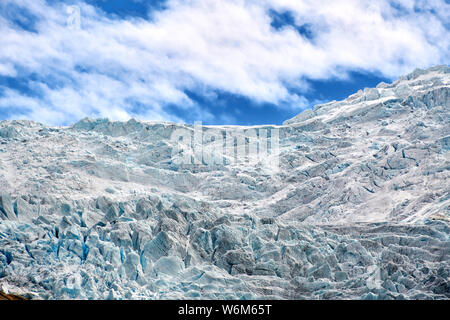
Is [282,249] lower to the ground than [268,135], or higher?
lower

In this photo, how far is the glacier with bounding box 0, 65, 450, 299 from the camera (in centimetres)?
2131

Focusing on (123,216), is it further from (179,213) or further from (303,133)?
(303,133)

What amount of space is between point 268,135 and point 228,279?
82.2ft

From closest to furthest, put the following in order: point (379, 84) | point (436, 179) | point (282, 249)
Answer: point (282, 249), point (436, 179), point (379, 84)

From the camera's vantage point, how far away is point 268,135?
4581 cm

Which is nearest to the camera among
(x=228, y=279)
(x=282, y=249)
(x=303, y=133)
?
(x=228, y=279)

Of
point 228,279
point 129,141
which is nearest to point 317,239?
point 228,279

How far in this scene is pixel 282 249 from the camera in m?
23.5

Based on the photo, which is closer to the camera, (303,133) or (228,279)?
(228,279)

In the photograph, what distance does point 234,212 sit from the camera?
3272 centimetres

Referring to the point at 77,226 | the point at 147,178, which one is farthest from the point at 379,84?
the point at 77,226

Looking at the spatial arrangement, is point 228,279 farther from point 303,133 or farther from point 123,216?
→ point 303,133

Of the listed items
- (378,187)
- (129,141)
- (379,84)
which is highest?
(379,84)

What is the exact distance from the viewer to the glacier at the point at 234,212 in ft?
69.9
